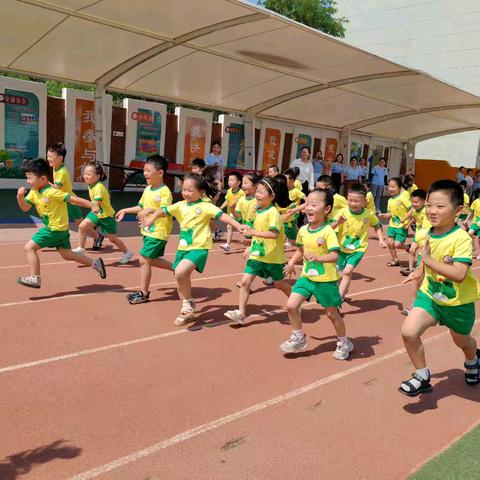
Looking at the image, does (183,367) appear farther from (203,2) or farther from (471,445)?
(203,2)

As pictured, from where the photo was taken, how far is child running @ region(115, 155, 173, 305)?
237 inches

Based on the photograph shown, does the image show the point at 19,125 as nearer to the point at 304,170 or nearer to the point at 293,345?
the point at 304,170

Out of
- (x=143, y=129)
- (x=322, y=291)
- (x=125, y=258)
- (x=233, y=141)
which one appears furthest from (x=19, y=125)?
(x=322, y=291)

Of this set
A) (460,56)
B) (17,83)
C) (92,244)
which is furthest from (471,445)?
(460,56)

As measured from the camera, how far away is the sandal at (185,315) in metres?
5.45

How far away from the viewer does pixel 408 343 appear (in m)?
3.82

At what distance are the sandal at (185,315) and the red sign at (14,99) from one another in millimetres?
11361

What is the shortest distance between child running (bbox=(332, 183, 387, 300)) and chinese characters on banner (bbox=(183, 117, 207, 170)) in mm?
12777

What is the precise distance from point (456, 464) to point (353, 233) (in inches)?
144

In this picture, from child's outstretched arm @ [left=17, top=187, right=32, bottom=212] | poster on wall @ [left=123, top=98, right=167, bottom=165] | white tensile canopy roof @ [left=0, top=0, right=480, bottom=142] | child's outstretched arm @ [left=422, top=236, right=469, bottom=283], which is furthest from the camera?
poster on wall @ [left=123, top=98, right=167, bottom=165]

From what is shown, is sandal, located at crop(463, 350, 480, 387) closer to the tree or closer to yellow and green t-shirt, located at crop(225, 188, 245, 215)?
yellow and green t-shirt, located at crop(225, 188, 245, 215)

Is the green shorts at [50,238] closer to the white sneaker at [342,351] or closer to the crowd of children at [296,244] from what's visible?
the crowd of children at [296,244]

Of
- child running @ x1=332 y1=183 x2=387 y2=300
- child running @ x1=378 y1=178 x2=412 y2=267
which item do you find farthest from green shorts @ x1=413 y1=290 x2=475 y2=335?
child running @ x1=378 y1=178 x2=412 y2=267

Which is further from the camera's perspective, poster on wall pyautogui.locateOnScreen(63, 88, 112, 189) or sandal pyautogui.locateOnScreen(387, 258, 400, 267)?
poster on wall pyautogui.locateOnScreen(63, 88, 112, 189)
